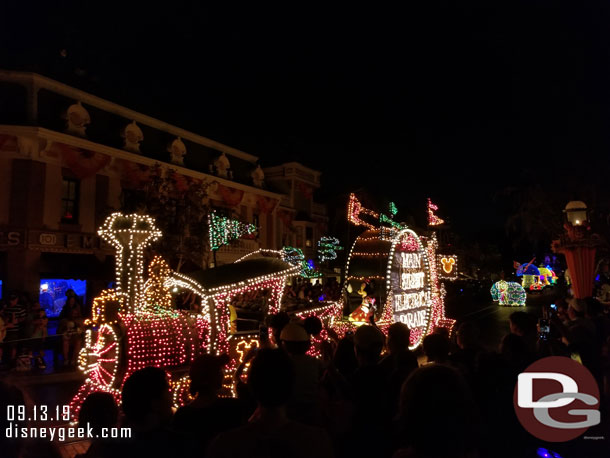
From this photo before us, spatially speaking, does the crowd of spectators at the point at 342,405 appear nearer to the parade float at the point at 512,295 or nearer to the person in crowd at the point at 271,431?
the person in crowd at the point at 271,431

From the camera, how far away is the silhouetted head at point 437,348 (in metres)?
4.11

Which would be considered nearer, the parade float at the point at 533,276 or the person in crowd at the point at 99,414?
the person in crowd at the point at 99,414

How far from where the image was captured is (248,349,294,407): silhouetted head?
236 centimetres

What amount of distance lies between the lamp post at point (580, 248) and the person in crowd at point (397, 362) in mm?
12621

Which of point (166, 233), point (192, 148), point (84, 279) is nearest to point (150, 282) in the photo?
point (166, 233)

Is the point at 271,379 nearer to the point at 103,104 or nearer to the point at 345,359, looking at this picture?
the point at 345,359

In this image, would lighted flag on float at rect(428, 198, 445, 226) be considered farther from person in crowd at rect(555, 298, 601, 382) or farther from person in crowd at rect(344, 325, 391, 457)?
person in crowd at rect(344, 325, 391, 457)

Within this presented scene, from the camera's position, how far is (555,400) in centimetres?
445

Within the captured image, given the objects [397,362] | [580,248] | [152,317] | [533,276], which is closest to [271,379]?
[397,362]

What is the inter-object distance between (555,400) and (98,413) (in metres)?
3.92

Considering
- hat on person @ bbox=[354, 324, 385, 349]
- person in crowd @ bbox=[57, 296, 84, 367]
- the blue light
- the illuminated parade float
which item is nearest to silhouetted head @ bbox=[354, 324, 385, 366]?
hat on person @ bbox=[354, 324, 385, 349]

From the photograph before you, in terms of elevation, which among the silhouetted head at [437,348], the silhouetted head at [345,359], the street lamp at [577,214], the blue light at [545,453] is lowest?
the blue light at [545,453]

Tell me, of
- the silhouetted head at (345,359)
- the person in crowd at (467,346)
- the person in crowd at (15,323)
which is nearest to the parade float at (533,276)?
the person in crowd at (15,323)

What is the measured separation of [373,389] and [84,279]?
734 inches
